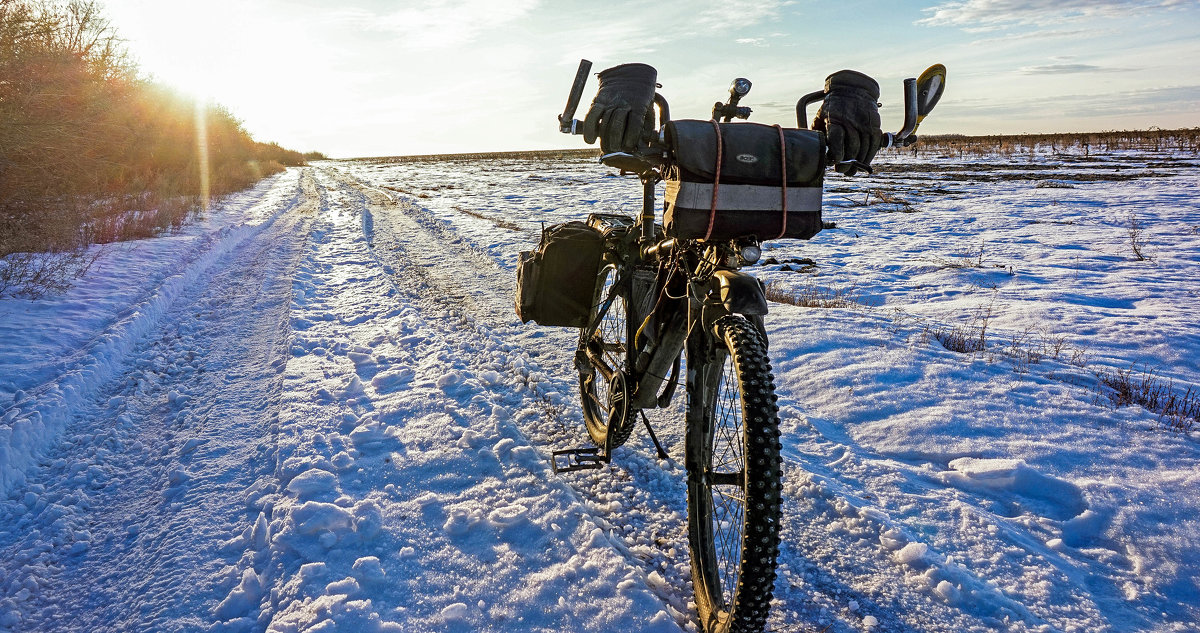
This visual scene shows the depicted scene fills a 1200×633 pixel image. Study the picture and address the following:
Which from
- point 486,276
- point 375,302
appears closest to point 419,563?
point 375,302

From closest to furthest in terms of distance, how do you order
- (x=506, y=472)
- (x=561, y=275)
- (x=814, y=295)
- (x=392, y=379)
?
(x=506, y=472) → (x=561, y=275) → (x=392, y=379) → (x=814, y=295)

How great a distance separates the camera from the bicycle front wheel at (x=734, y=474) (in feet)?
5.72

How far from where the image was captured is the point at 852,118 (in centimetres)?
225

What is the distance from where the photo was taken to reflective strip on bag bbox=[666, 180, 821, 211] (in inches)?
84.0

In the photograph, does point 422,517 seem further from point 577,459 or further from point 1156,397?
point 1156,397

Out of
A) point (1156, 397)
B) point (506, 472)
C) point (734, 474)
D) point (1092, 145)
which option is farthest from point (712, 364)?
point (1092, 145)

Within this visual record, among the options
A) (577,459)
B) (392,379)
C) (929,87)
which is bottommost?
(577,459)

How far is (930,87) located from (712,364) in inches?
52.5

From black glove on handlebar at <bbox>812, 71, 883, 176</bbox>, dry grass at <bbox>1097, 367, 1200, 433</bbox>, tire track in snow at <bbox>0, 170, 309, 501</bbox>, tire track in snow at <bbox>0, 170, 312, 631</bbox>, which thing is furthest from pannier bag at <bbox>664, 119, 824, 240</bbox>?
tire track in snow at <bbox>0, 170, 309, 501</bbox>

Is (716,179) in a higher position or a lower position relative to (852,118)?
lower

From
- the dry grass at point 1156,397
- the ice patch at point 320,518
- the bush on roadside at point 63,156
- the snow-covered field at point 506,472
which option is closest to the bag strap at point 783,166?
the snow-covered field at point 506,472

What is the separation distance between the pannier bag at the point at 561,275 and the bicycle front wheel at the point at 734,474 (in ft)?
4.98

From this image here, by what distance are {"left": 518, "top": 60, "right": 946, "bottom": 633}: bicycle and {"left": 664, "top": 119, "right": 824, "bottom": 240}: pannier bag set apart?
2 centimetres

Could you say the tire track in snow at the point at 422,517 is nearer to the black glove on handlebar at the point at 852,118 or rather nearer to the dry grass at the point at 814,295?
the black glove on handlebar at the point at 852,118
